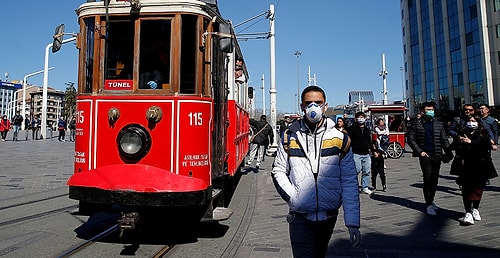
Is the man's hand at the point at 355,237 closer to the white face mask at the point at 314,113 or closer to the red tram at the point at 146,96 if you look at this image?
the white face mask at the point at 314,113

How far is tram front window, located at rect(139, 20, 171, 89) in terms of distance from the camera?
5.22 m

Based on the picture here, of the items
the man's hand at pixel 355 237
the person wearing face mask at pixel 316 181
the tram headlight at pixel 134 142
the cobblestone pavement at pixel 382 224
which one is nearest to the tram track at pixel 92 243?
the cobblestone pavement at pixel 382 224

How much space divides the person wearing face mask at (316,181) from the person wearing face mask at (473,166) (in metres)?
4.03

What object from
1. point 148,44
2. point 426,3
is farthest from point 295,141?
point 426,3

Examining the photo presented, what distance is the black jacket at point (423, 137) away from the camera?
6621mm

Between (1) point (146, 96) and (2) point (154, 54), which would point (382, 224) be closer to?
(1) point (146, 96)

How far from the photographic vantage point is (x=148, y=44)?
5258mm

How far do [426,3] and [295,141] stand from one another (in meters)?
59.6

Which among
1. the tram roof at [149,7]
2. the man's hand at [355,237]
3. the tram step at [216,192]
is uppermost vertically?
the tram roof at [149,7]

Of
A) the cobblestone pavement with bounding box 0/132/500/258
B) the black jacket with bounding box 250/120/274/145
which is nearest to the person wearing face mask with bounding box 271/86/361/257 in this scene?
the cobblestone pavement with bounding box 0/132/500/258

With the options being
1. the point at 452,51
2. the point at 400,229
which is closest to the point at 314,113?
the point at 400,229

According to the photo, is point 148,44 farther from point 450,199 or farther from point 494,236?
point 450,199

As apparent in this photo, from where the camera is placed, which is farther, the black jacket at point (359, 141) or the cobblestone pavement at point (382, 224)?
the black jacket at point (359, 141)

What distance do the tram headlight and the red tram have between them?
1 centimetres
